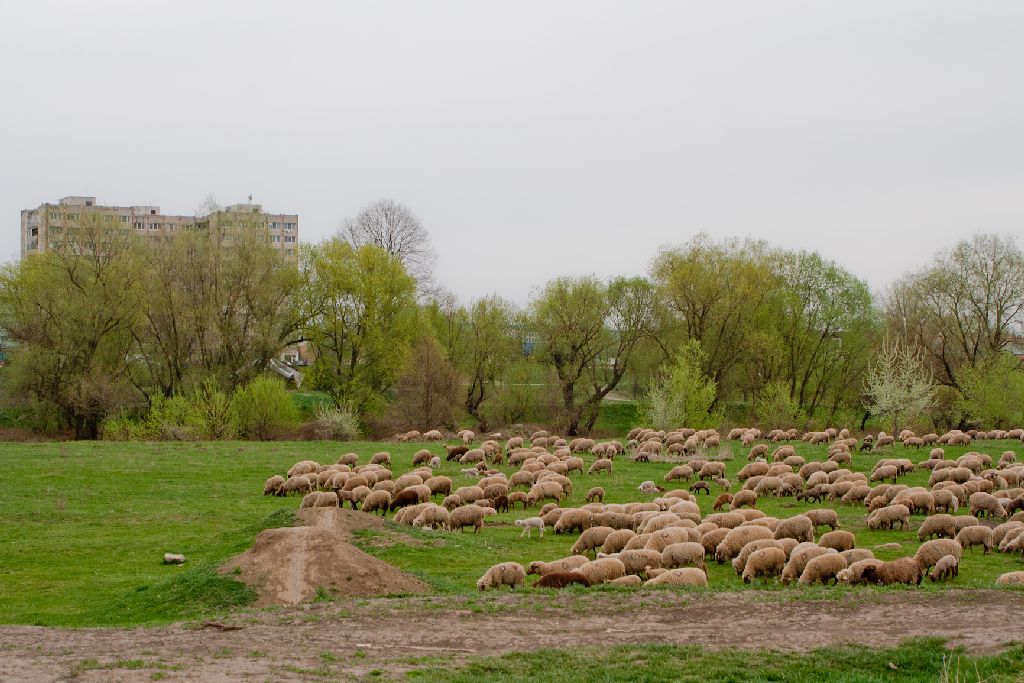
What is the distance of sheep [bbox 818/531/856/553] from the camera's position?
63.6ft

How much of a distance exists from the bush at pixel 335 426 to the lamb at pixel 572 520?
31560mm

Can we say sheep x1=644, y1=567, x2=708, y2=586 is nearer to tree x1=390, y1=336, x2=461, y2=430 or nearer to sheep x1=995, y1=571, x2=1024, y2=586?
sheep x1=995, y1=571, x2=1024, y2=586

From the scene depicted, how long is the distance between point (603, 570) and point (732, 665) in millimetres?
5542

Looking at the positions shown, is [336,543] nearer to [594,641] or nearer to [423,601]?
[423,601]

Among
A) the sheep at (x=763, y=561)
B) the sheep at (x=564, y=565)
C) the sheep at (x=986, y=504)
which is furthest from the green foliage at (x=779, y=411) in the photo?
the sheep at (x=564, y=565)

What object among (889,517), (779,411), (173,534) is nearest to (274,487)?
(173,534)

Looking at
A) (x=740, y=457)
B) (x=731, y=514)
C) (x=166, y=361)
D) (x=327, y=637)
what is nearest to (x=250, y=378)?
(x=166, y=361)

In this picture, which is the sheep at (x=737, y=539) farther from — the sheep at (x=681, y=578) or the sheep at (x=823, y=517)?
the sheep at (x=823, y=517)

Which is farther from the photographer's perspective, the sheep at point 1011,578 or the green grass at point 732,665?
the sheep at point 1011,578

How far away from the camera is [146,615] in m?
16.4

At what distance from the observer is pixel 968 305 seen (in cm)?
6319

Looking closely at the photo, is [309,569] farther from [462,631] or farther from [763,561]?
[763,561]

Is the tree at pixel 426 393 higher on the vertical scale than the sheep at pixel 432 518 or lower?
higher

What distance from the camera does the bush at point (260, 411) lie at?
53.5 meters
